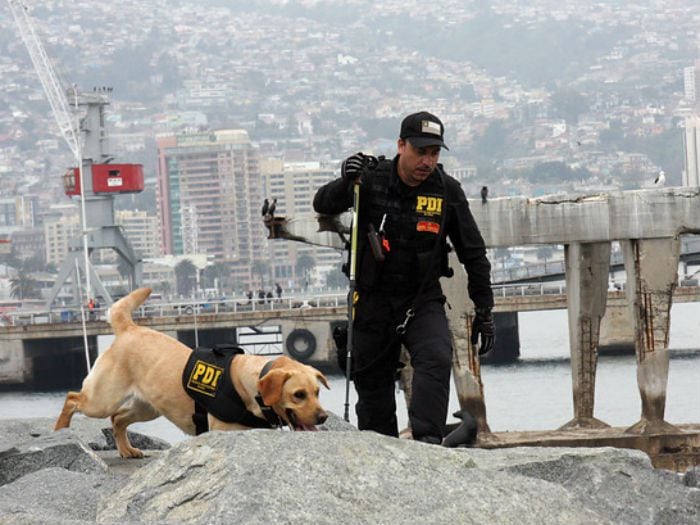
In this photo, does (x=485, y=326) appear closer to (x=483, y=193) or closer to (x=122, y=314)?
(x=122, y=314)

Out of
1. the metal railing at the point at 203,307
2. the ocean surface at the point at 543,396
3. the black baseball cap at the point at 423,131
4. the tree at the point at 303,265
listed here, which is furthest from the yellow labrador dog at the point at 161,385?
the tree at the point at 303,265

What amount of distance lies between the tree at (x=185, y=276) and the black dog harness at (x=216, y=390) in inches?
6275

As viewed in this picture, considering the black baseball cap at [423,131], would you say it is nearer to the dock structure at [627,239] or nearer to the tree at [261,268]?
the dock structure at [627,239]

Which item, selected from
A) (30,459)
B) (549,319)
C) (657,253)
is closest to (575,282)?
(657,253)

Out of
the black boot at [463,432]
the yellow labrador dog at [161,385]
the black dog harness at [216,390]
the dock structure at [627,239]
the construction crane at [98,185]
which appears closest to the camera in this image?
the yellow labrador dog at [161,385]

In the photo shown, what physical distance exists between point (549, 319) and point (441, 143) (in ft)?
390

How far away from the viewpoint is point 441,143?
7.82 m

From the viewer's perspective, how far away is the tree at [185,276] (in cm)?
16962

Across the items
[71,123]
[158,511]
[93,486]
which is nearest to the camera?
[158,511]

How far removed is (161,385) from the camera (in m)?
8.86

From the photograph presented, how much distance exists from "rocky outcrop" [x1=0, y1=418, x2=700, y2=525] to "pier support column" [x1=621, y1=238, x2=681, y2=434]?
30.9ft

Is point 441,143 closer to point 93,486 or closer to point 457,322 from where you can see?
point 93,486

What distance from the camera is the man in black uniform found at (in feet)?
26.2

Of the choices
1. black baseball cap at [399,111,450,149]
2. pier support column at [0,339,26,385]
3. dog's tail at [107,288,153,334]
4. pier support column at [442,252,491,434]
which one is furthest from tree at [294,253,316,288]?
black baseball cap at [399,111,450,149]
